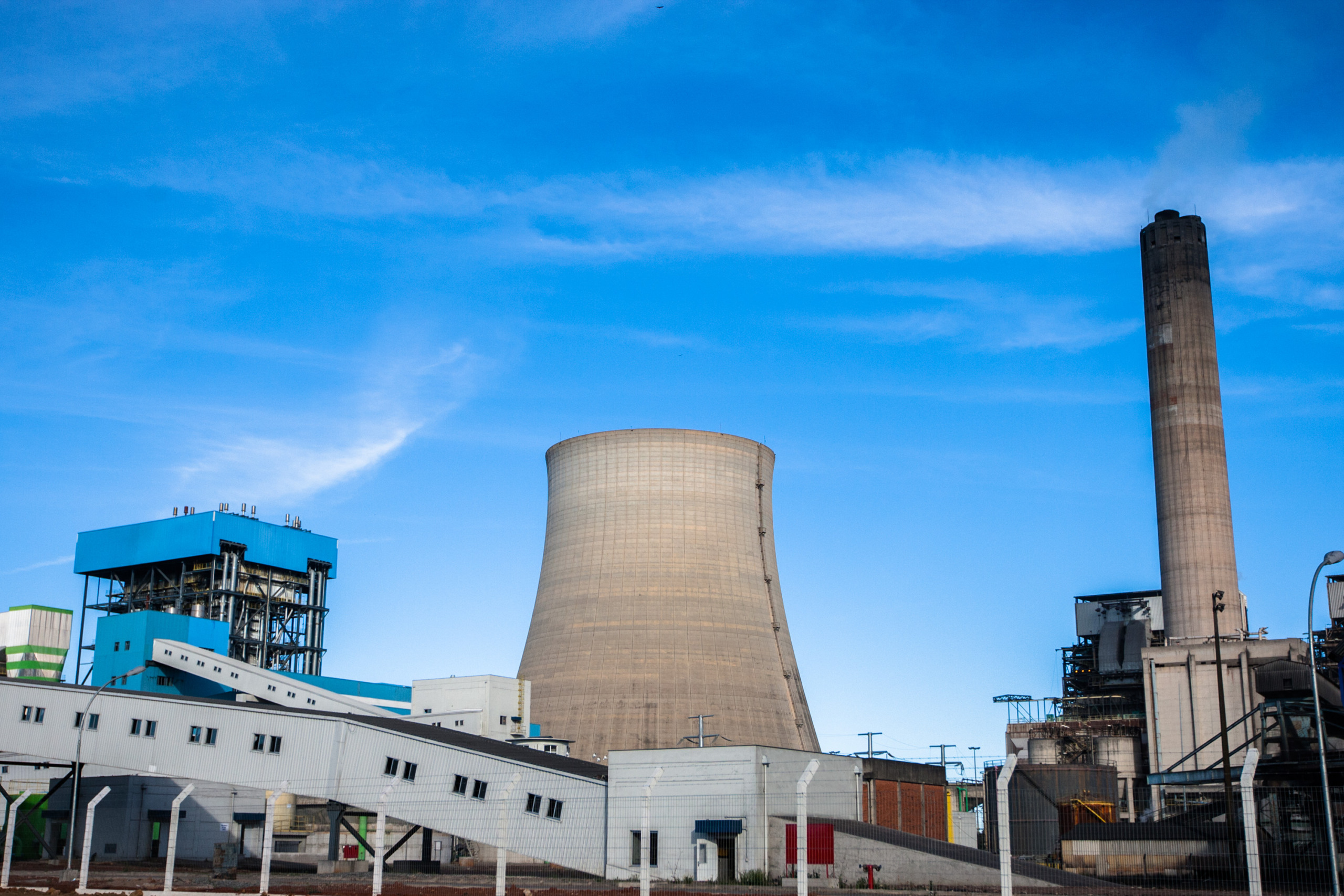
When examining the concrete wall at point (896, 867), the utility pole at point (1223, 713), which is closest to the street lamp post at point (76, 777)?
the concrete wall at point (896, 867)

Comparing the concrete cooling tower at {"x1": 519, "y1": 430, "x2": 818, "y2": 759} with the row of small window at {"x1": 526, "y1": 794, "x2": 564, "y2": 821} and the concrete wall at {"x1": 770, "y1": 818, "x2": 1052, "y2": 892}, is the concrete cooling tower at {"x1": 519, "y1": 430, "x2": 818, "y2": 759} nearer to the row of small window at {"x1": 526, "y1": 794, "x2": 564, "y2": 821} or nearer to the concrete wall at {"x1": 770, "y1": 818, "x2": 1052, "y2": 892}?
the row of small window at {"x1": 526, "y1": 794, "x2": 564, "y2": 821}

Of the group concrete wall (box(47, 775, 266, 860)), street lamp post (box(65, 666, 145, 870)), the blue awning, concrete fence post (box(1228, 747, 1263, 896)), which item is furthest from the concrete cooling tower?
concrete fence post (box(1228, 747, 1263, 896))

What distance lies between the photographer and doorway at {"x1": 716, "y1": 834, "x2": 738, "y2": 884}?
2292cm

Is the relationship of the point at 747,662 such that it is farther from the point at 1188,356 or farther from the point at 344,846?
the point at 1188,356

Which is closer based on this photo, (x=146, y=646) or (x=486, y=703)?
(x=486, y=703)

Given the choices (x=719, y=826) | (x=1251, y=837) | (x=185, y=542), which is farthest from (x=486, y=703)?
(x=1251, y=837)

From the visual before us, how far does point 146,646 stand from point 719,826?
108ft

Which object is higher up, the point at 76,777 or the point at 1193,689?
the point at 1193,689

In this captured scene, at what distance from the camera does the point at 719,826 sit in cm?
2377

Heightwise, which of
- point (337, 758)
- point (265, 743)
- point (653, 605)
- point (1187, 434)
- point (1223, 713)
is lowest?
point (337, 758)

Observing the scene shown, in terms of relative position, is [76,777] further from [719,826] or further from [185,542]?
[185,542]

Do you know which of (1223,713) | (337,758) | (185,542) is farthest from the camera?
(185,542)

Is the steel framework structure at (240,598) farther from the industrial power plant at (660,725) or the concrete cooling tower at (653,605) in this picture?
the concrete cooling tower at (653,605)

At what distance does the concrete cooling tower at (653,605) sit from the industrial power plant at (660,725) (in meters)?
0.10
